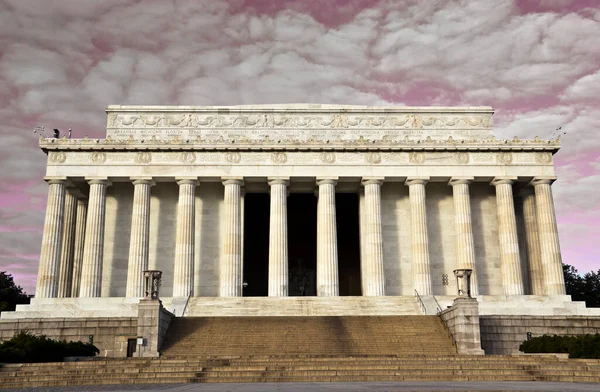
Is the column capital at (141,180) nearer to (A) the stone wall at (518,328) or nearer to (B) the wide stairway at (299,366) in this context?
(B) the wide stairway at (299,366)

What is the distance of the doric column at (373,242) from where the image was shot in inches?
1960

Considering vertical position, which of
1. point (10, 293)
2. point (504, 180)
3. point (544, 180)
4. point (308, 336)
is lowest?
point (308, 336)

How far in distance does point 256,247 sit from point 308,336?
29.5 m

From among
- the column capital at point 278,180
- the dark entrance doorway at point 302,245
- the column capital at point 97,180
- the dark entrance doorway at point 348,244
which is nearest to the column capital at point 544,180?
the dark entrance doorway at point 348,244

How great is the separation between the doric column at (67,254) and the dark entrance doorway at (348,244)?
959 inches

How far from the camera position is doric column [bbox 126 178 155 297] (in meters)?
49.2

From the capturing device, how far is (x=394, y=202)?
54.9 meters

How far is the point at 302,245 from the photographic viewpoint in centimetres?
6438

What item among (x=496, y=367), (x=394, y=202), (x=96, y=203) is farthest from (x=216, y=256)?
(x=496, y=367)

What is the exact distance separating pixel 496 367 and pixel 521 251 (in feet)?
102

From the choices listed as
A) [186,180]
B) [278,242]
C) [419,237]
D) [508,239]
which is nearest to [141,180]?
[186,180]

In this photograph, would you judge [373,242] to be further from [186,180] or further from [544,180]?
[186,180]

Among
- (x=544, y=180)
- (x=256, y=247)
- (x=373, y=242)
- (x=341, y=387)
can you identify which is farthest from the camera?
(x=256, y=247)

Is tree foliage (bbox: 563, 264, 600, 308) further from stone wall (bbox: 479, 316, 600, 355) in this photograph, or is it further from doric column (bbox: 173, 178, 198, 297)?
doric column (bbox: 173, 178, 198, 297)
